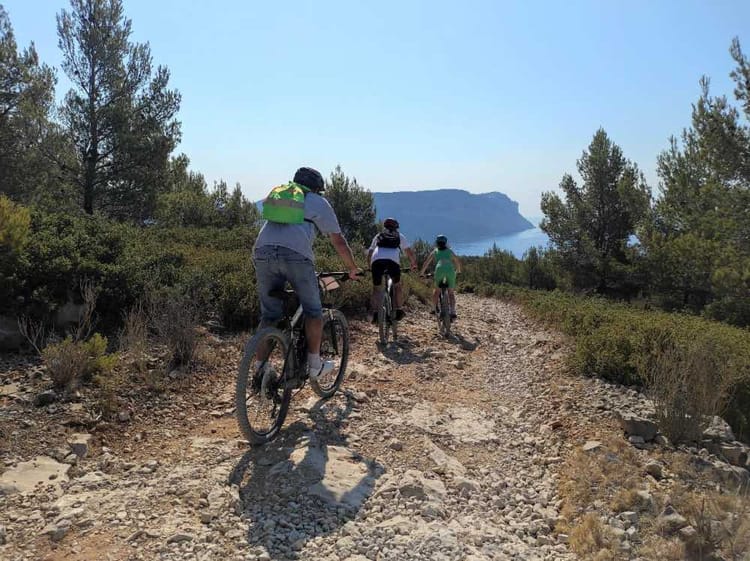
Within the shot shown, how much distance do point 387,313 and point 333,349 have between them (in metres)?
2.89

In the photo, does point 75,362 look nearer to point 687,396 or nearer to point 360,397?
point 360,397

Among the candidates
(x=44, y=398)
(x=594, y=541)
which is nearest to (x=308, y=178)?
(x=44, y=398)

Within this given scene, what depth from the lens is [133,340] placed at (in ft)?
16.9

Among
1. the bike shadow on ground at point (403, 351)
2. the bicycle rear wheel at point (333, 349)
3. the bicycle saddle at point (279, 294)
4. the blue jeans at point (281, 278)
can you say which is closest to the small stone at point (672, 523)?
the blue jeans at point (281, 278)

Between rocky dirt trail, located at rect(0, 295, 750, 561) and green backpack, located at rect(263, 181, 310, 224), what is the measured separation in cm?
177

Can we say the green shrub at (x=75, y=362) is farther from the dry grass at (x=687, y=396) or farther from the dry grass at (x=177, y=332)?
the dry grass at (x=687, y=396)

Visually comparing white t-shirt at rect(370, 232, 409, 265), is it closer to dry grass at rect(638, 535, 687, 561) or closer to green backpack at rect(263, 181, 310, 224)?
green backpack at rect(263, 181, 310, 224)

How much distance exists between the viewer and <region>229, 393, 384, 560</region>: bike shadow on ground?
2.96 meters

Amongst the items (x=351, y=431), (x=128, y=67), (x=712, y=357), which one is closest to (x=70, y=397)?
(x=351, y=431)

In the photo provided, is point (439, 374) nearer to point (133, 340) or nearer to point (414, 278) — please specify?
point (133, 340)

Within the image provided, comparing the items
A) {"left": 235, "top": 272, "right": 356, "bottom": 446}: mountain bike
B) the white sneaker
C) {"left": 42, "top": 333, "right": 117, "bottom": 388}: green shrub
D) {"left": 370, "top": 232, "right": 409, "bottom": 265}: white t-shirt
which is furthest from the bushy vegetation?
{"left": 42, "top": 333, "right": 117, "bottom": 388}: green shrub

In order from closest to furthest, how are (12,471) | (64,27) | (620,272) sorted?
1. (12,471)
2. (64,27)
3. (620,272)

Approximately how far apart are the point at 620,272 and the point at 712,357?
20501 millimetres

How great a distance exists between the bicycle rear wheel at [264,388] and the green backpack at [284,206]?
88 centimetres
